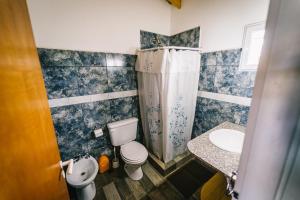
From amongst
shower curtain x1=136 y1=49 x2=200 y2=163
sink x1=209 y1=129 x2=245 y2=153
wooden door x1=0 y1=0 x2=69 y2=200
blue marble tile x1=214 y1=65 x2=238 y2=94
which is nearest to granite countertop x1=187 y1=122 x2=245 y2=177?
sink x1=209 y1=129 x2=245 y2=153

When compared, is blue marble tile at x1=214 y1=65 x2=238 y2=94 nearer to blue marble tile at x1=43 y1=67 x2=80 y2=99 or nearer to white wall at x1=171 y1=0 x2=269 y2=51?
white wall at x1=171 y1=0 x2=269 y2=51

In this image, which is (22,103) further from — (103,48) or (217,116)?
(217,116)

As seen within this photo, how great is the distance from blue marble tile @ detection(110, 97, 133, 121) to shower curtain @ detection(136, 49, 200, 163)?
20 cm

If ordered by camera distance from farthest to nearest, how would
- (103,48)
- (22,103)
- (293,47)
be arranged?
(103,48) < (22,103) < (293,47)

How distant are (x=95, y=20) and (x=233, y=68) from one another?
70.7 inches

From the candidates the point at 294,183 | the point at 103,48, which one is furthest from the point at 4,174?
the point at 103,48

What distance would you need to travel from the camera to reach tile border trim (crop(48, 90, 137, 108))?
1532 mm

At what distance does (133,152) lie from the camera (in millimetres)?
1786

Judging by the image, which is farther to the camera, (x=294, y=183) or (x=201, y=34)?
(x=201, y=34)

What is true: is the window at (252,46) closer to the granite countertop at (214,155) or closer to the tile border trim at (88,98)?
the granite countertop at (214,155)

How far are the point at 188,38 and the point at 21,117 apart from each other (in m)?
2.08

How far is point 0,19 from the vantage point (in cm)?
46

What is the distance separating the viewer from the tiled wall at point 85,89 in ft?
4.93

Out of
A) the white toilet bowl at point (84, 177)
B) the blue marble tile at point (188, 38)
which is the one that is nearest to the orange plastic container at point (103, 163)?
the white toilet bowl at point (84, 177)
